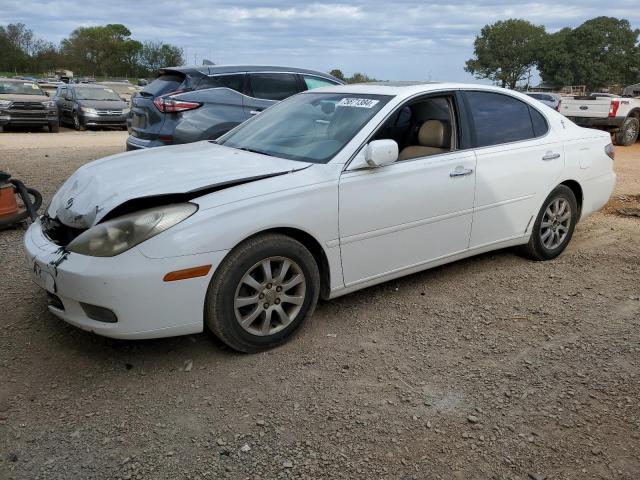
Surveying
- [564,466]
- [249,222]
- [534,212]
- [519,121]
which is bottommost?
[564,466]

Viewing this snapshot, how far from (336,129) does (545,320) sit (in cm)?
196

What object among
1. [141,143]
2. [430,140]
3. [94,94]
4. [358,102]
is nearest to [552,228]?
[430,140]

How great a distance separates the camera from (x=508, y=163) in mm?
4586

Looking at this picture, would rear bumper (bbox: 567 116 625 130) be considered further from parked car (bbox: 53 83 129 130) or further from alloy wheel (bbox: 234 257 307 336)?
alloy wheel (bbox: 234 257 307 336)

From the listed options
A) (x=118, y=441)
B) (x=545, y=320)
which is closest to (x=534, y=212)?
(x=545, y=320)

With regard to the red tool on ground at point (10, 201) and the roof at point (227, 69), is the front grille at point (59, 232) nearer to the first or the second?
the red tool on ground at point (10, 201)

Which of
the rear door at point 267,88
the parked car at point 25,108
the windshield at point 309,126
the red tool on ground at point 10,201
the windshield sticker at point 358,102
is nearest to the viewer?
the windshield at point 309,126

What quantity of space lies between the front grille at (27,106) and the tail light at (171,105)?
12668mm

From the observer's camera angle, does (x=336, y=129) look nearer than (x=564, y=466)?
No

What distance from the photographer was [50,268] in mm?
3227

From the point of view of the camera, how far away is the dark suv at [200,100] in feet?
23.1

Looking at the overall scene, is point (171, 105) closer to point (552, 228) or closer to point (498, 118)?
point (498, 118)

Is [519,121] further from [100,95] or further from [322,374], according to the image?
[100,95]

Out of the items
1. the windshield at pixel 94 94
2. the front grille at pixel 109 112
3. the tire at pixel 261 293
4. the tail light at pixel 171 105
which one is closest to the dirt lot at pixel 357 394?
the tire at pixel 261 293
